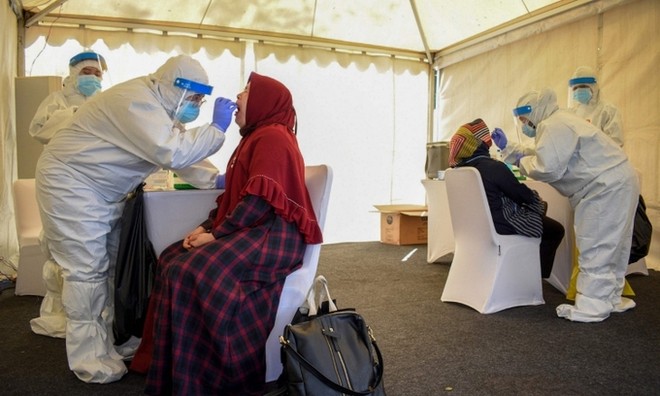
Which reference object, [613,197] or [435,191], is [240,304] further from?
[435,191]

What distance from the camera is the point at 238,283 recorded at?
54.6 inches

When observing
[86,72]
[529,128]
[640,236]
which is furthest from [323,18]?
[640,236]

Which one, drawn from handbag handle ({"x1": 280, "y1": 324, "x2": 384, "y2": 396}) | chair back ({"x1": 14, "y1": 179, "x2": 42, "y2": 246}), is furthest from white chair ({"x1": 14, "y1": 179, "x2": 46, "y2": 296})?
handbag handle ({"x1": 280, "y1": 324, "x2": 384, "y2": 396})

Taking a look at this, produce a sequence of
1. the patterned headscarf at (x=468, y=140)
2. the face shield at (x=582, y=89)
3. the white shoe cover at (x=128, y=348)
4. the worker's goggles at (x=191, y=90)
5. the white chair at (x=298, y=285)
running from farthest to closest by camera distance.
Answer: the face shield at (x=582, y=89), the patterned headscarf at (x=468, y=140), the white shoe cover at (x=128, y=348), the worker's goggles at (x=191, y=90), the white chair at (x=298, y=285)

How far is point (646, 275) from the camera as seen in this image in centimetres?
327

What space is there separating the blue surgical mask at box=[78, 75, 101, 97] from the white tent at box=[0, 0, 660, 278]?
100cm

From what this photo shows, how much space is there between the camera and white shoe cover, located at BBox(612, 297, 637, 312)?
2414mm

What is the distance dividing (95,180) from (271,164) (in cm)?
66

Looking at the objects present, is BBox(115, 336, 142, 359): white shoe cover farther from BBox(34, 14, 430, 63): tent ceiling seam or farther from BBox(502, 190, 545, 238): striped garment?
BBox(34, 14, 430, 63): tent ceiling seam

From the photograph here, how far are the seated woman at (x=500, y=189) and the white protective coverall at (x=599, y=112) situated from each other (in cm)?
115

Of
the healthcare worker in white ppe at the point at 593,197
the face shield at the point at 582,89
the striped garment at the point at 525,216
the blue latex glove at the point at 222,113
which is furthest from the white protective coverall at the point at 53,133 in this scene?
the face shield at the point at 582,89

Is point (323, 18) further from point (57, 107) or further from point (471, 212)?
point (471, 212)

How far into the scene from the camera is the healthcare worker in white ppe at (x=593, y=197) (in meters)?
2.27

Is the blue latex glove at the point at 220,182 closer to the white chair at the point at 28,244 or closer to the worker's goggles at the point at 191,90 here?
the worker's goggles at the point at 191,90
